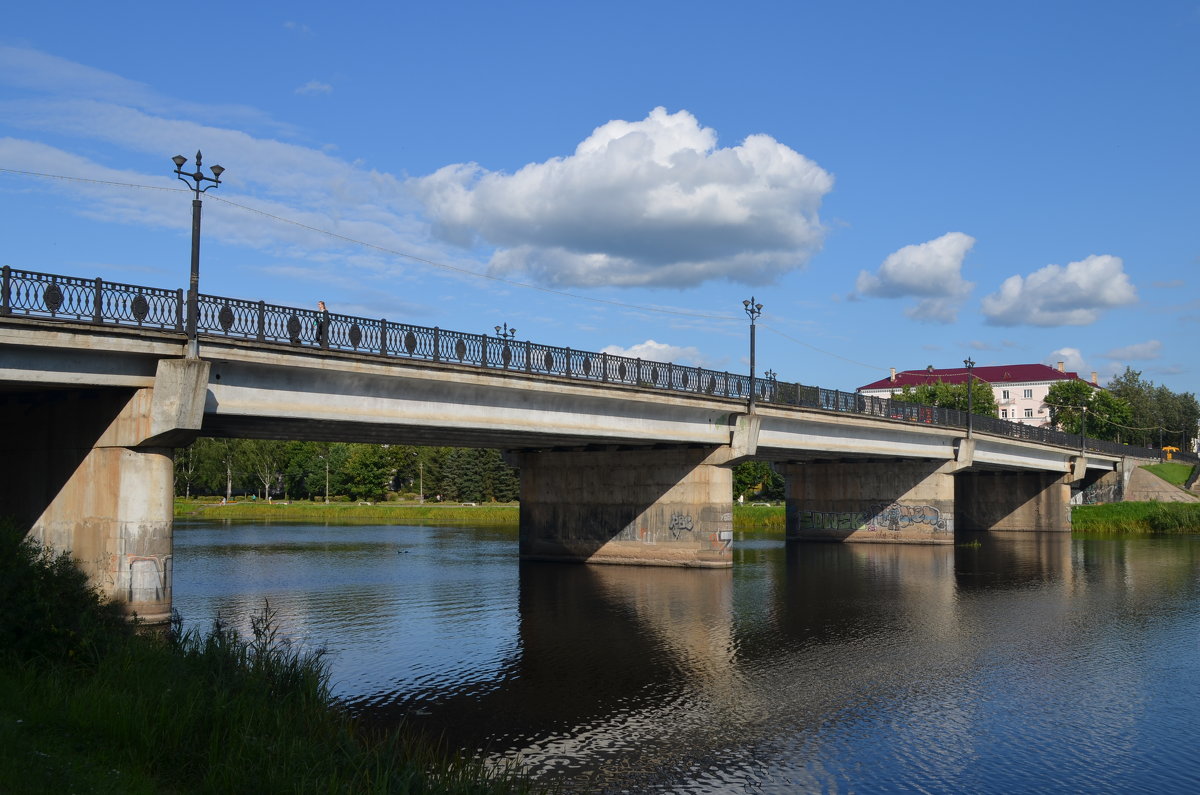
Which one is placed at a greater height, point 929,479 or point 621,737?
point 929,479

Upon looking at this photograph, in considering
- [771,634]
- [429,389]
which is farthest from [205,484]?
[771,634]

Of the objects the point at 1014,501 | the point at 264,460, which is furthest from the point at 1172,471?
the point at 264,460

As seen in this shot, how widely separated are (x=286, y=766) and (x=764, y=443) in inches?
1579

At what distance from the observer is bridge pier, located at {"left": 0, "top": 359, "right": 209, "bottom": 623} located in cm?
2473

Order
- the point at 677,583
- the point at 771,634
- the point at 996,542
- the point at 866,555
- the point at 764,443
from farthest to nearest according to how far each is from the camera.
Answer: the point at 996,542, the point at 866,555, the point at 764,443, the point at 677,583, the point at 771,634

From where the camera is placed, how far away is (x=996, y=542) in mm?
71500

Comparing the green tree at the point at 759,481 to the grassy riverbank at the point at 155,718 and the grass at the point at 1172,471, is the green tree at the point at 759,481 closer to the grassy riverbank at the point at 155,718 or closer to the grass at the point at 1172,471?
the grass at the point at 1172,471

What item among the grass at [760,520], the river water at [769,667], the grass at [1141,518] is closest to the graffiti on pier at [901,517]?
the grass at [760,520]

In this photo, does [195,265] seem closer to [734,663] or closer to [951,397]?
[734,663]

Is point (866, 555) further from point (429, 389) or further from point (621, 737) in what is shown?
point (621, 737)

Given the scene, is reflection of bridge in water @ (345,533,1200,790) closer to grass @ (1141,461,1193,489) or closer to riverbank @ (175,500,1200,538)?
riverbank @ (175,500,1200,538)

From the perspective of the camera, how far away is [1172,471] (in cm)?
9962

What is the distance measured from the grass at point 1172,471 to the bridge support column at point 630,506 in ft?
222

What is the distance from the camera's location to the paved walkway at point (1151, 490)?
8900 cm
